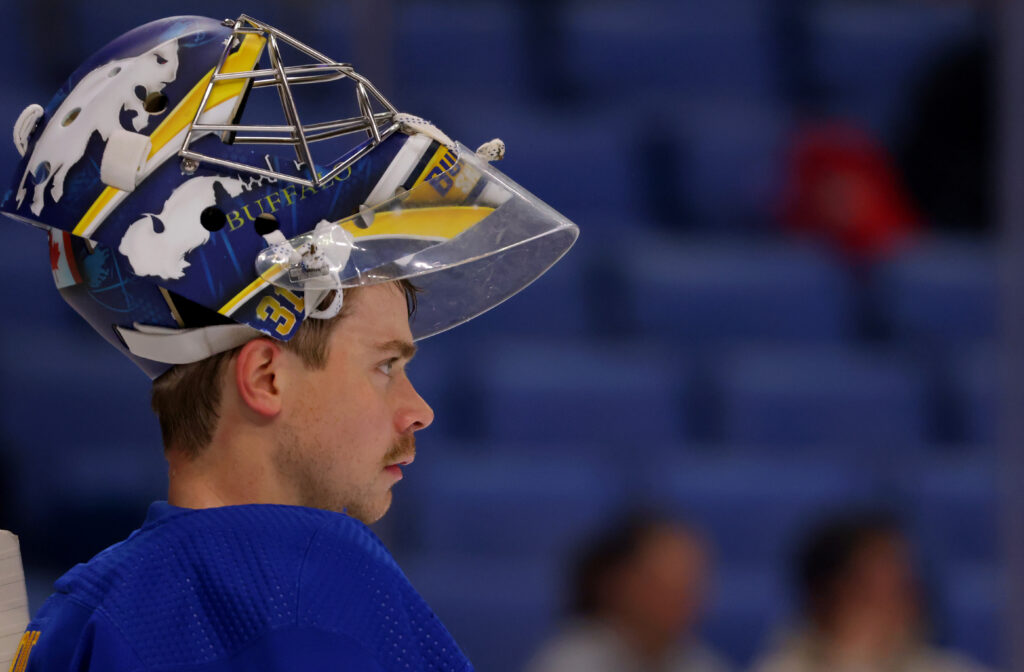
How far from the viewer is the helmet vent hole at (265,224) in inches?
37.4

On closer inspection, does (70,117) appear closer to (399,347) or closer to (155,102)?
(155,102)

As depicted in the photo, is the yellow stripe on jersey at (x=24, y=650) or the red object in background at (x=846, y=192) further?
the red object in background at (x=846, y=192)

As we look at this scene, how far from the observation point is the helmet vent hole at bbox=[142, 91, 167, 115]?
97 cm

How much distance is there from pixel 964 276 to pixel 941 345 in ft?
0.83

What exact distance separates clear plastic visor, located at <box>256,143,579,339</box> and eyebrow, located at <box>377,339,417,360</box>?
5 centimetres

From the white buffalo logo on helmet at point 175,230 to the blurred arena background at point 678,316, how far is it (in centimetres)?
181

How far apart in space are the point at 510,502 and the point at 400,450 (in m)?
2.27

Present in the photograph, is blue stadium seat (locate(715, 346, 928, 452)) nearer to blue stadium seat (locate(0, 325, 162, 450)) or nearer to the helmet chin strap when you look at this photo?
blue stadium seat (locate(0, 325, 162, 450))

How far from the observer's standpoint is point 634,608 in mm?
2768

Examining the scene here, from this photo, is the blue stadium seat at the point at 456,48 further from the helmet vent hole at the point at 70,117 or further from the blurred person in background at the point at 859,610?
the helmet vent hole at the point at 70,117

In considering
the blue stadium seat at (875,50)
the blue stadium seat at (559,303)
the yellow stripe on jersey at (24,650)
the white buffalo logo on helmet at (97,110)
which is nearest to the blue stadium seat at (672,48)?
the blue stadium seat at (875,50)

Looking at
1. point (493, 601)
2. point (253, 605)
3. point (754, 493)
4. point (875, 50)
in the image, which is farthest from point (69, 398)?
point (875, 50)

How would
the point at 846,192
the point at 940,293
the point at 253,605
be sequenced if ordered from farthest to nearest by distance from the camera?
the point at 940,293
the point at 846,192
the point at 253,605

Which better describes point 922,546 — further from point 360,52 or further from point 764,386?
point 360,52
